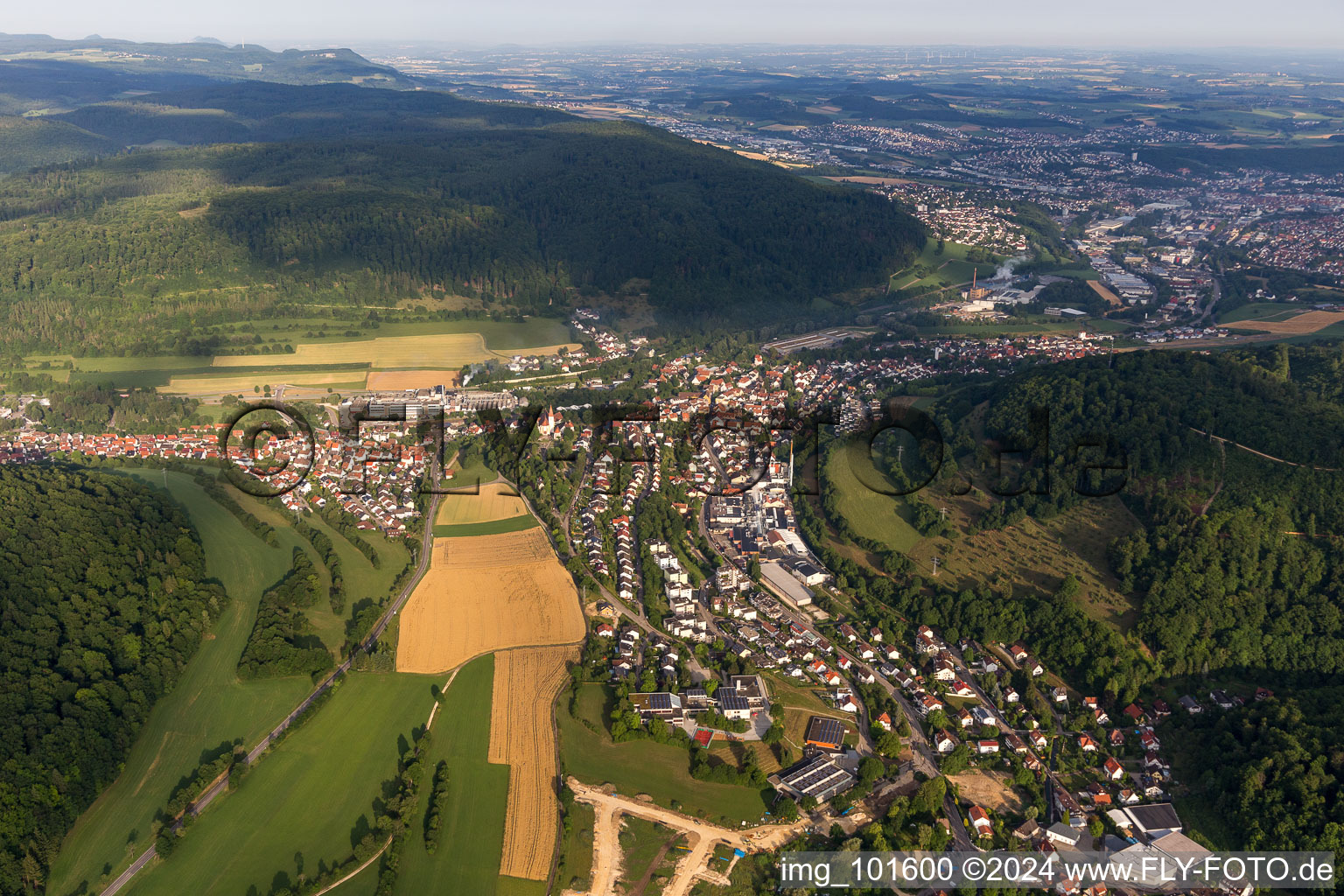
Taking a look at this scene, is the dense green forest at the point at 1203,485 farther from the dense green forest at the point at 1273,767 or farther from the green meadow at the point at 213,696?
the green meadow at the point at 213,696

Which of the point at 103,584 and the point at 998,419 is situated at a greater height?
the point at 998,419

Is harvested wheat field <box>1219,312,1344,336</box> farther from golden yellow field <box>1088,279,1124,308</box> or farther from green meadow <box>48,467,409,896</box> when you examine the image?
green meadow <box>48,467,409,896</box>

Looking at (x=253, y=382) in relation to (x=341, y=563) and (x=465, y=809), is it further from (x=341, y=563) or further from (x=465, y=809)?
(x=465, y=809)

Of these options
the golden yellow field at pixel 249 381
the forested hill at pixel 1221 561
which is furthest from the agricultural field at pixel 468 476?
the forested hill at pixel 1221 561

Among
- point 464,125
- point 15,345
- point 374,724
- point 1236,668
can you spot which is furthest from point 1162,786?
point 464,125

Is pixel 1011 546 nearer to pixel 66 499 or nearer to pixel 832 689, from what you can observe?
pixel 832 689

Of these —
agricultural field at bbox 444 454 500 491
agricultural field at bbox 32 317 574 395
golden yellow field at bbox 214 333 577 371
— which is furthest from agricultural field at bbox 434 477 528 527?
golden yellow field at bbox 214 333 577 371

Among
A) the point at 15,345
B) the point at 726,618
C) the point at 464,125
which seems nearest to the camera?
the point at 726,618
